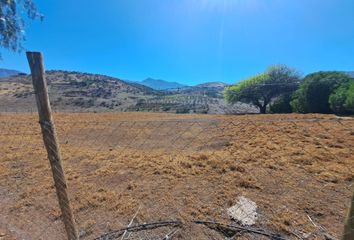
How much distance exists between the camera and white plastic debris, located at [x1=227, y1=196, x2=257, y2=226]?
277 centimetres

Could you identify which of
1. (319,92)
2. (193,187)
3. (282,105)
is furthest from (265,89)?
(193,187)

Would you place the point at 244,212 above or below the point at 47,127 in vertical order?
below

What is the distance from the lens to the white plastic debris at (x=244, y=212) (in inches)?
109

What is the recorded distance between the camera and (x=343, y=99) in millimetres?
15438

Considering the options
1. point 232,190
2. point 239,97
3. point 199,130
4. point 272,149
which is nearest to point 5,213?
point 232,190

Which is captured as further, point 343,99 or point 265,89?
point 265,89

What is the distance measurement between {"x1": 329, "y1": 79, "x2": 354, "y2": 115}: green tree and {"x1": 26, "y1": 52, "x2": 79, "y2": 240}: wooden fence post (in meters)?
17.4

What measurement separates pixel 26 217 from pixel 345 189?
15.0 feet

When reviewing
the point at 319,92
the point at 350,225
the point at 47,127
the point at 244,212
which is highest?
the point at 319,92

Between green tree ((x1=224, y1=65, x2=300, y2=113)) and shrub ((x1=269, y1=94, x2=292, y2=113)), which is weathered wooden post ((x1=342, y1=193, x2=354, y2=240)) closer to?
green tree ((x1=224, y1=65, x2=300, y2=113))

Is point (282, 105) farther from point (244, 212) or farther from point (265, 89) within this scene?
point (244, 212)

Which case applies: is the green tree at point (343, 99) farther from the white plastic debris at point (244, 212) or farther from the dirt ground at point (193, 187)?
the white plastic debris at point (244, 212)

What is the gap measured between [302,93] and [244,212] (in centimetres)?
1959

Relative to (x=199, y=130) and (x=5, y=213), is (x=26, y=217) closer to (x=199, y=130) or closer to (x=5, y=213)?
(x=5, y=213)
